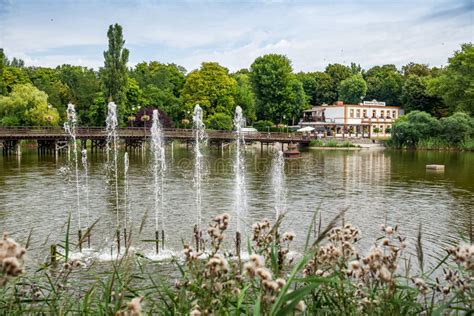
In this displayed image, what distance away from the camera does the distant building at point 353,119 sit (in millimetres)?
86188

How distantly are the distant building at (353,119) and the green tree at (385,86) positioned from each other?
4.92 m

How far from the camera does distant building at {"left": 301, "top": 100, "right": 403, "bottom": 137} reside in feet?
283

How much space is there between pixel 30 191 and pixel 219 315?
2336cm

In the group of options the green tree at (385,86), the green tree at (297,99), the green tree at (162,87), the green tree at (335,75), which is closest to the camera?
the green tree at (162,87)

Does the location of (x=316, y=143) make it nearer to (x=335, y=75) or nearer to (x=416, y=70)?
(x=335, y=75)

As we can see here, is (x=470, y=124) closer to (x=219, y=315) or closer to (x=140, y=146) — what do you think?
(x=140, y=146)

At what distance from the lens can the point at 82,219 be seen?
59.0ft

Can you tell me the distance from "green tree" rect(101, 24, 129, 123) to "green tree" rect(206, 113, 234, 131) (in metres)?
12.6

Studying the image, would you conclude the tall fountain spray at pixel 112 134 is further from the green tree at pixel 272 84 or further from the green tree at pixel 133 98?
the green tree at pixel 272 84

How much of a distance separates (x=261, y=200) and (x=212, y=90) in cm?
5112

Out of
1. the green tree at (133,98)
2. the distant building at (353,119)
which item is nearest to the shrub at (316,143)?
the distant building at (353,119)

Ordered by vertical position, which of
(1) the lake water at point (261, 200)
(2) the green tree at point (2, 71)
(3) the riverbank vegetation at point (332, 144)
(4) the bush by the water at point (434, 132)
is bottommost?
(1) the lake water at point (261, 200)

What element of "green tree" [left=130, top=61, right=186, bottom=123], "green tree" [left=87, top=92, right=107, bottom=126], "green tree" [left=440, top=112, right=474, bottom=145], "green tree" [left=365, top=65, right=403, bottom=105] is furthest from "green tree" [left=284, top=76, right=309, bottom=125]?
"green tree" [left=87, top=92, right=107, bottom=126]

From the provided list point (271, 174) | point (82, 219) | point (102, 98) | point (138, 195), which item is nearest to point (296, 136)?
point (102, 98)
